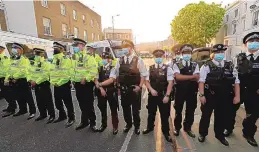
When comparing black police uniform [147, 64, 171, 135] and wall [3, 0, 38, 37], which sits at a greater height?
wall [3, 0, 38, 37]

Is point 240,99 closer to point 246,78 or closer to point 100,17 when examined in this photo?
point 246,78

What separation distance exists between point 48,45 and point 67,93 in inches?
384

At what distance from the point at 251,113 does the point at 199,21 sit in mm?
29018

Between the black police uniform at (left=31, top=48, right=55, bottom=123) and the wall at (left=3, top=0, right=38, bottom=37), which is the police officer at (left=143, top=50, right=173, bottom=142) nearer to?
the black police uniform at (left=31, top=48, right=55, bottom=123)

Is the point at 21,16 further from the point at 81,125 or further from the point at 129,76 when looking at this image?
the point at 129,76

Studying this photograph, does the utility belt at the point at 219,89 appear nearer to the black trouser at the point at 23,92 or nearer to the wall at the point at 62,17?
the black trouser at the point at 23,92

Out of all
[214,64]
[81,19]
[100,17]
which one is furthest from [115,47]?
[100,17]

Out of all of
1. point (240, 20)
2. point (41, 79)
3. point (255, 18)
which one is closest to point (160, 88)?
point (41, 79)

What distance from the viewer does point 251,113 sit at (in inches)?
142

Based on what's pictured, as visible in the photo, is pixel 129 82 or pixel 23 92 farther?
pixel 23 92

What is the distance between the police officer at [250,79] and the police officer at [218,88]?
0.23 meters

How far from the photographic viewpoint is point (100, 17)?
35.5m

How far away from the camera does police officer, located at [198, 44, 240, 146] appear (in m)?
3.42

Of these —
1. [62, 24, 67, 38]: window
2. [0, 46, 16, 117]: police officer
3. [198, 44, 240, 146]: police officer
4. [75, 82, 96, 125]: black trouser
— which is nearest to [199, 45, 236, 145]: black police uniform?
[198, 44, 240, 146]: police officer
